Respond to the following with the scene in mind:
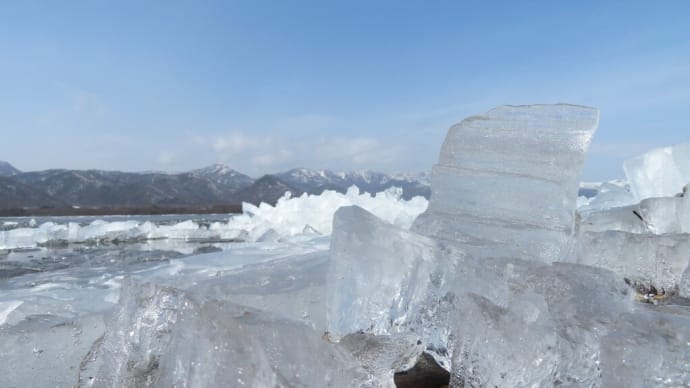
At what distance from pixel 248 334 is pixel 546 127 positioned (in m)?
2.55

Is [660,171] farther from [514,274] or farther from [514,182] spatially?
[514,274]

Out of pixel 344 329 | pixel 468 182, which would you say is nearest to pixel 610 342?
pixel 344 329

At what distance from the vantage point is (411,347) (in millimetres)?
1645

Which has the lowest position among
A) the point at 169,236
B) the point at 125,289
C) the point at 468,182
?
the point at 169,236

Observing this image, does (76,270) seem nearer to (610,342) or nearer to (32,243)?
(610,342)

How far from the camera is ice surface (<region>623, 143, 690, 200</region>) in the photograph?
17.5 ft

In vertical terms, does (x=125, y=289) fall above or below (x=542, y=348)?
above

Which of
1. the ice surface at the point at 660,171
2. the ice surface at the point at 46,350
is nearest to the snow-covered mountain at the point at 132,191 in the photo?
the ice surface at the point at 660,171

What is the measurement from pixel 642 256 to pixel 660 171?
3116 millimetres

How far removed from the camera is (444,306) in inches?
74.7

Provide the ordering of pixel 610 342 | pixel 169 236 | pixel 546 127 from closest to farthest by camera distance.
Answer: pixel 610 342, pixel 546 127, pixel 169 236

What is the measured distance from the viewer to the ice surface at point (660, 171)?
5336 mm

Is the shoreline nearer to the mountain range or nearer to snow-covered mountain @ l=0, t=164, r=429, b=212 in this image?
the mountain range

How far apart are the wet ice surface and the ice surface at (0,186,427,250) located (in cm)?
851
